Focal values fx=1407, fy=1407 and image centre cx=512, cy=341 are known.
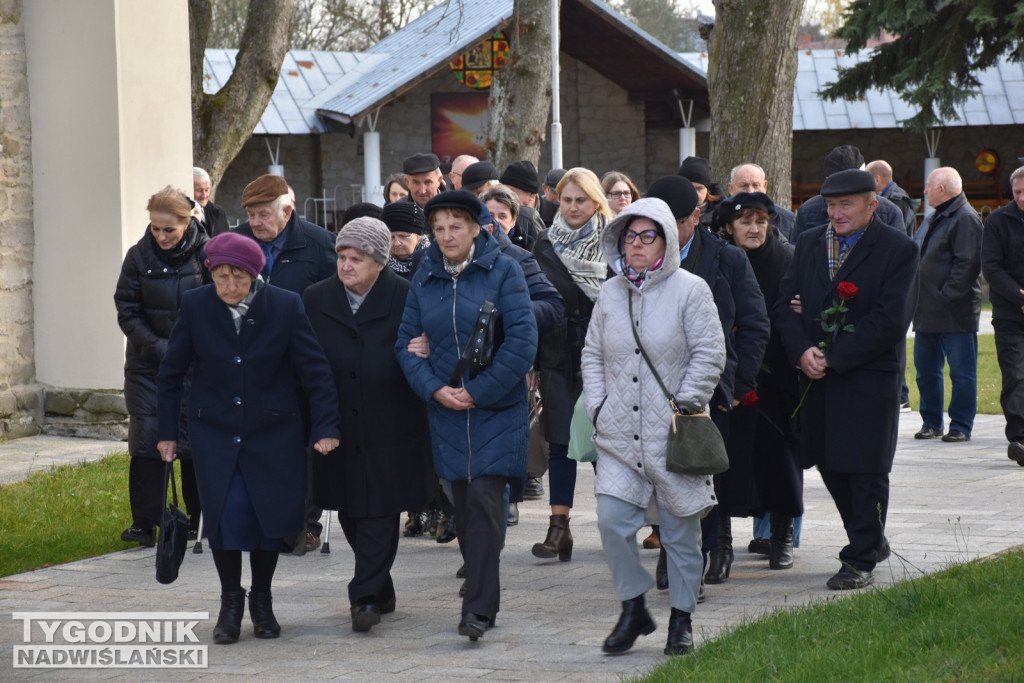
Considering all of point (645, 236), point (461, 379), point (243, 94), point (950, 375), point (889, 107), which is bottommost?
point (950, 375)

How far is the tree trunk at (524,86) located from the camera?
14.1 meters

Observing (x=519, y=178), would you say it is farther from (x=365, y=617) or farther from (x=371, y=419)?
(x=365, y=617)

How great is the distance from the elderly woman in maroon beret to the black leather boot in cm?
198

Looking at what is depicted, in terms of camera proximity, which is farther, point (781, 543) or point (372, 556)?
point (781, 543)

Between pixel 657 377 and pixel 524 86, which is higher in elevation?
pixel 524 86

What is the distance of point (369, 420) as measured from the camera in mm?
6062

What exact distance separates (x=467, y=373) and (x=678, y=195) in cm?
134

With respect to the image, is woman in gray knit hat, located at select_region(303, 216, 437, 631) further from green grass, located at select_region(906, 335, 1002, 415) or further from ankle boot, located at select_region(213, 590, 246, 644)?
green grass, located at select_region(906, 335, 1002, 415)

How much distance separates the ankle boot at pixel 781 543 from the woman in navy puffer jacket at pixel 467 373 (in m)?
1.67

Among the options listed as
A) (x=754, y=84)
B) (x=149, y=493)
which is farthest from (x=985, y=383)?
(x=149, y=493)

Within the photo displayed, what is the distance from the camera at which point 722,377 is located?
634 centimetres

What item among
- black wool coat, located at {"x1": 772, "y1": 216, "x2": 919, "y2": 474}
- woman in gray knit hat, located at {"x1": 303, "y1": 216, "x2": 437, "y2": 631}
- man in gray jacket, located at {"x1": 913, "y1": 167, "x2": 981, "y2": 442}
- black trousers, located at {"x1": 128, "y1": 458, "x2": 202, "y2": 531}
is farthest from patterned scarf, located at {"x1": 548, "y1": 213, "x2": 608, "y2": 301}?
man in gray jacket, located at {"x1": 913, "y1": 167, "x2": 981, "y2": 442}

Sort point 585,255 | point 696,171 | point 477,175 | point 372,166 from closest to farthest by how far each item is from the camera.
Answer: point 585,255 < point 696,171 < point 477,175 < point 372,166

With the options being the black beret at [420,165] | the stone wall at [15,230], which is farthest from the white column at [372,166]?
the black beret at [420,165]
